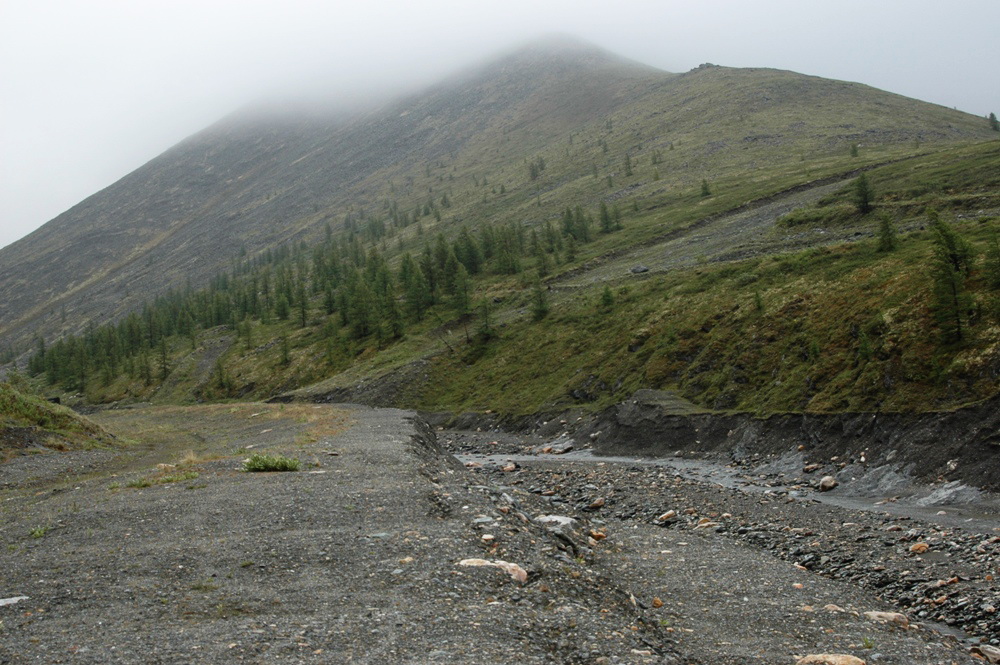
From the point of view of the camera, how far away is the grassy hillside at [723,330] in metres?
36.8

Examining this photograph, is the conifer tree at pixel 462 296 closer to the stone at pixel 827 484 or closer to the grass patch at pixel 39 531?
the stone at pixel 827 484

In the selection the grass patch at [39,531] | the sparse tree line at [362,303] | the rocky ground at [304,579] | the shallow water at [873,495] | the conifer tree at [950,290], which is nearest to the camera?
the rocky ground at [304,579]

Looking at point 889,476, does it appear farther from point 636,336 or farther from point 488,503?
point 636,336

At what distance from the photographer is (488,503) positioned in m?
21.1

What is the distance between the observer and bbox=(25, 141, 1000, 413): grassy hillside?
1447 inches

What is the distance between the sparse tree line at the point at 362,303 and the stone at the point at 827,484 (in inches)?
2339

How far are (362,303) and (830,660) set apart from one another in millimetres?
117844

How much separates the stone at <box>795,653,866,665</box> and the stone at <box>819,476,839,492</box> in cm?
2058

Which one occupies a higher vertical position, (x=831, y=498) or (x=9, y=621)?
(x=9, y=621)

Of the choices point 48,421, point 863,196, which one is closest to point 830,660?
point 48,421

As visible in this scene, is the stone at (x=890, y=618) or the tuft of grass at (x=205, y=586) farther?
the stone at (x=890, y=618)

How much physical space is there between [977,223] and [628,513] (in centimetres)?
4841

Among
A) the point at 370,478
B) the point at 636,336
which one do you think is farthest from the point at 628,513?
the point at 636,336

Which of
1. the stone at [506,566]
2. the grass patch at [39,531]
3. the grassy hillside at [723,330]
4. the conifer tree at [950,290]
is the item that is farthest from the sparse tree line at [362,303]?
the stone at [506,566]
